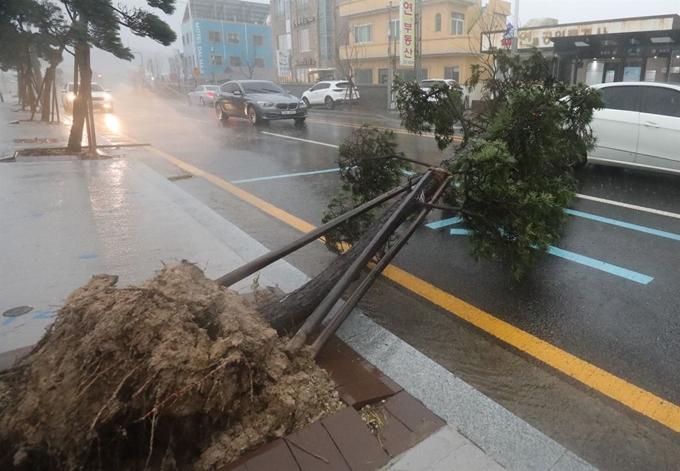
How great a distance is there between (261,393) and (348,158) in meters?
2.92

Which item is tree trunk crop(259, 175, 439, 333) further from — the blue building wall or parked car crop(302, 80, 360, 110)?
the blue building wall

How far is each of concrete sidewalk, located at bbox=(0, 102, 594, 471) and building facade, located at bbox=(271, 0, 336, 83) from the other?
3321 centimetres

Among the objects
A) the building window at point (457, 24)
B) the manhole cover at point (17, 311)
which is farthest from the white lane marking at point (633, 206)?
the building window at point (457, 24)

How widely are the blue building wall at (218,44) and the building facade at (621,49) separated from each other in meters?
41.6

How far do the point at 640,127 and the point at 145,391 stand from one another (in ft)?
25.2

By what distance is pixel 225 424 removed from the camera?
2100 millimetres

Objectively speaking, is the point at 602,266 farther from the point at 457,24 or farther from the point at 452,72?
the point at 457,24

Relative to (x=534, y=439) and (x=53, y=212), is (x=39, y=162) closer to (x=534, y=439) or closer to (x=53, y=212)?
(x=53, y=212)

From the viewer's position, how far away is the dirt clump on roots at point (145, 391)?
1899 mm

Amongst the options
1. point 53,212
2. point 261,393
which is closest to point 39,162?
point 53,212

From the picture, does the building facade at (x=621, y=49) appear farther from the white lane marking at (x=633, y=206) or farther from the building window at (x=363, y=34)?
the building window at (x=363, y=34)

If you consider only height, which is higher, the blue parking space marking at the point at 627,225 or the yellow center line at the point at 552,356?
the blue parking space marking at the point at 627,225

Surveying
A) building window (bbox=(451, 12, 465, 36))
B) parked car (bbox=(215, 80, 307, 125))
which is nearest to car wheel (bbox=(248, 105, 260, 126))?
parked car (bbox=(215, 80, 307, 125))

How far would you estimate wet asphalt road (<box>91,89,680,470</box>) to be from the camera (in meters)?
2.42
